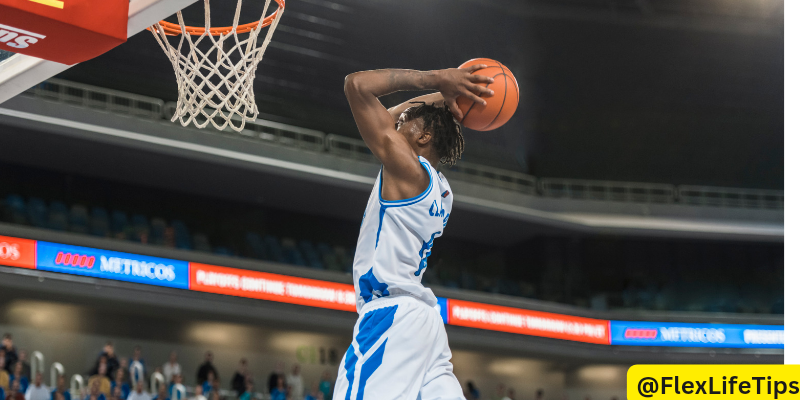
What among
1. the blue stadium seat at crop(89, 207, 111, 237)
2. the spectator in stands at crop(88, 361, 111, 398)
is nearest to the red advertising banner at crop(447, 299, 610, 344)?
the blue stadium seat at crop(89, 207, 111, 237)

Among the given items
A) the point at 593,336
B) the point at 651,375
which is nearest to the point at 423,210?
the point at 651,375

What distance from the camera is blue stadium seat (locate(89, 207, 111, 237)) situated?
47.2 ft

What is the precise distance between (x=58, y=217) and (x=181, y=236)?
2365 millimetres

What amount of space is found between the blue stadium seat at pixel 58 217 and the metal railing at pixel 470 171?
184 centimetres

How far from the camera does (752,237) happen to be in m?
20.5

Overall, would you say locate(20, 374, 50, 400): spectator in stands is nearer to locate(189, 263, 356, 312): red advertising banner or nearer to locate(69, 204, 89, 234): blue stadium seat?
locate(69, 204, 89, 234): blue stadium seat

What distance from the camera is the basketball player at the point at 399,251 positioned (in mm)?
2832

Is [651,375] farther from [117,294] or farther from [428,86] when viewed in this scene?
[117,294]

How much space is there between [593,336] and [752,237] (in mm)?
5082

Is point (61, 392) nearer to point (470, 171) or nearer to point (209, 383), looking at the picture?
point (209, 383)

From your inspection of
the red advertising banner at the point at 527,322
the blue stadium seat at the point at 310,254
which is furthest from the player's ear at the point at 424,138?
the red advertising banner at the point at 527,322

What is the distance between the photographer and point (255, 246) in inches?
659

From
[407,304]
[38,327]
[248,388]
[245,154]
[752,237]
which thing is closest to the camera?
[407,304]

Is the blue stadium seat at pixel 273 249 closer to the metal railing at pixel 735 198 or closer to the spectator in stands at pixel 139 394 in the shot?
the spectator in stands at pixel 139 394
